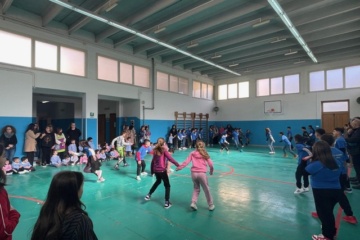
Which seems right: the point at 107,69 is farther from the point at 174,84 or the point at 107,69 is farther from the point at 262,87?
the point at 262,87

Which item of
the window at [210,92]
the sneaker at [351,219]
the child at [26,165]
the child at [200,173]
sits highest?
the window at [210,92]

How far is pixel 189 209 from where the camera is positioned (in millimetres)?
4879

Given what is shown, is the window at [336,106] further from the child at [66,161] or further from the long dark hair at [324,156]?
the child at [66,161]

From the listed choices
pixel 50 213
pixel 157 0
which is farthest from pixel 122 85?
pixel 50 213

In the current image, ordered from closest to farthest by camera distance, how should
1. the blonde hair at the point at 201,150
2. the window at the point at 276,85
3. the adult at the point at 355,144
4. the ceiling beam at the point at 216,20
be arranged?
the blonde hair at the point at 201,150 < the adult at the point at 355,144 < the ceiling beam at the point at 216,20 < the window at the point at 276,85

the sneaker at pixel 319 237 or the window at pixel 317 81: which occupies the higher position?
the window at pixel 317 81

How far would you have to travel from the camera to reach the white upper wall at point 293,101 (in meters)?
15.1

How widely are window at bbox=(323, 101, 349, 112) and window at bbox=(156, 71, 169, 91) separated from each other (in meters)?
11.4

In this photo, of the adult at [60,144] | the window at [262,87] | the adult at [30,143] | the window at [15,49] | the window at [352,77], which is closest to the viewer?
the window at [15,49]

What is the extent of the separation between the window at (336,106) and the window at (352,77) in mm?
1205

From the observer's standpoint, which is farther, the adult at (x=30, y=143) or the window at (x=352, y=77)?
the window at (x=352, y=77)

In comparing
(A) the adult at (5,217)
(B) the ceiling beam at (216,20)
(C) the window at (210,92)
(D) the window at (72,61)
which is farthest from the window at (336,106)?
(A) the adult at (5,217)

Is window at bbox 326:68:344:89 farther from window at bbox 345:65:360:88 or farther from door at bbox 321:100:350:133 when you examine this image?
door at bbox 321:100:350:133

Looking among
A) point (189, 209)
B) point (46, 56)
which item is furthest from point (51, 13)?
point (189, 209)
